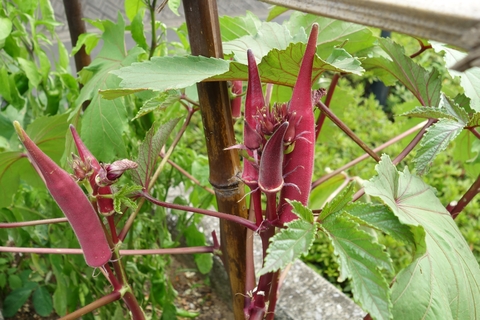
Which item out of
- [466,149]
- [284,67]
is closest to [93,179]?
[284,67]

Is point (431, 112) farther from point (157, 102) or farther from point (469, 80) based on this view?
point (157, 102)

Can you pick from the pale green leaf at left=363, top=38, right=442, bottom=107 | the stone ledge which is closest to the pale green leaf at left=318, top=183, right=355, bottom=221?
the pale green leaf at left=363, top=38, right=442, bottom=107

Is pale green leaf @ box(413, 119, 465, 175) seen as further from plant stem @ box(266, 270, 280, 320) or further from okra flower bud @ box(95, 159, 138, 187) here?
okra flower bud @ box(95, 159, 138, 187)

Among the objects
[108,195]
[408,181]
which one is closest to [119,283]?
[108,195]

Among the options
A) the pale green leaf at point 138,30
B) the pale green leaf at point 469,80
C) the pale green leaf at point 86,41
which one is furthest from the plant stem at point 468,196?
the pale green leaf at point 86,41

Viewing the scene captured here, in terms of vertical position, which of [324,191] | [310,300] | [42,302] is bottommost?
[42,302]

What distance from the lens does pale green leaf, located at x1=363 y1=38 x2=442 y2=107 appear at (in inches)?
28.5

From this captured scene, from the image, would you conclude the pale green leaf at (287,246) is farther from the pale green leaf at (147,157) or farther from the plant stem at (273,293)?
the pale green leaf at (147,157)

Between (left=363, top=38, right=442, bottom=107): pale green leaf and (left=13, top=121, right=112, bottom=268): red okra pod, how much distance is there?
46 cm

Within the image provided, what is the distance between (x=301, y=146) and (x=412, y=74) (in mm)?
317

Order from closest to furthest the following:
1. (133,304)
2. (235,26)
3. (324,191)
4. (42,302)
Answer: (133,304) → (235,26) → (324,191) → (42,302)

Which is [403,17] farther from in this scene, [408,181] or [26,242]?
[26,242]

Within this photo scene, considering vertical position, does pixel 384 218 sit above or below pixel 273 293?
above

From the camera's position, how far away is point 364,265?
0.43 m
